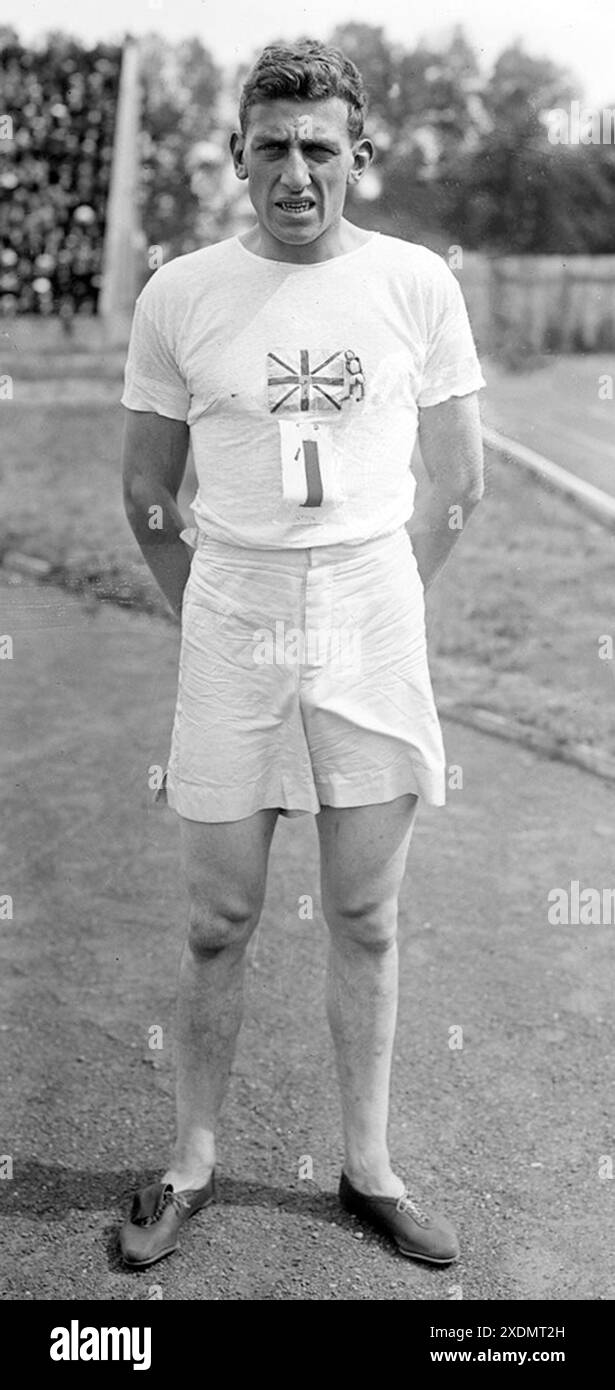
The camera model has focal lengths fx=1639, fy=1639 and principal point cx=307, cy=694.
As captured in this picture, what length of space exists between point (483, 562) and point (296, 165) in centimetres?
499

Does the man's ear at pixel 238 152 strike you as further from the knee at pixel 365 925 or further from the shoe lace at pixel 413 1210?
the shoe lace at pixel 413 1210

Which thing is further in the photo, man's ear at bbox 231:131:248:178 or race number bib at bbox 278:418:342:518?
man's ear at bbox 231:131:248:178

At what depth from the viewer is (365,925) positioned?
2.77 metres

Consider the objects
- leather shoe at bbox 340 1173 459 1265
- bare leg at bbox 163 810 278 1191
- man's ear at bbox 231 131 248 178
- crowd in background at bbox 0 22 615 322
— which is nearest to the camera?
man's ear at bbox 231 131 248 178

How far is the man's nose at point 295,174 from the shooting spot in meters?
2.44

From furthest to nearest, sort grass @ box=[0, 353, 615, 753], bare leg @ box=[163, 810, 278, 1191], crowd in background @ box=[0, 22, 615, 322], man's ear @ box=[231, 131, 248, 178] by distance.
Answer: grass @ box=[0, 353, 615, 753], crowd in background @ box=[0, 22, 615, 322], bare leg @ box=[163, 810, 278, 1191], man's ear @ box=[231, 131, 248, 178]

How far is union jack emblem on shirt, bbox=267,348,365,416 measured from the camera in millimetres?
2451

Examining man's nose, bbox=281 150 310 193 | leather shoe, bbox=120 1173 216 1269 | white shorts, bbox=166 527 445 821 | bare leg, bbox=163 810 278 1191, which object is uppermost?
man's nose, bbox=281 150 310 193

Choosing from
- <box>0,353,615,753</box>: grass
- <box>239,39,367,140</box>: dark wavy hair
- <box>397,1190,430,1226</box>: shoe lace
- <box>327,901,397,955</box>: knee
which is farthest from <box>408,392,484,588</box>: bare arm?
<box>0,353,615,753</box>: grass

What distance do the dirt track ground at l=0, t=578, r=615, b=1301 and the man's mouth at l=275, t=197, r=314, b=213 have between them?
5.68ft

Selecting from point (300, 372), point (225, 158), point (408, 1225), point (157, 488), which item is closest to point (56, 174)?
point (225, 158)

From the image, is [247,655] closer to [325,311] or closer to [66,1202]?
[325,311]

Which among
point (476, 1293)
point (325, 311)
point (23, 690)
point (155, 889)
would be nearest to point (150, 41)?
point (23, 690)

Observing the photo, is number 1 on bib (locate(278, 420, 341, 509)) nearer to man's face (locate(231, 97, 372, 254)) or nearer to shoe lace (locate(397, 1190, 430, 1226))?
man's face (locate(231, 97, 372, 254))
